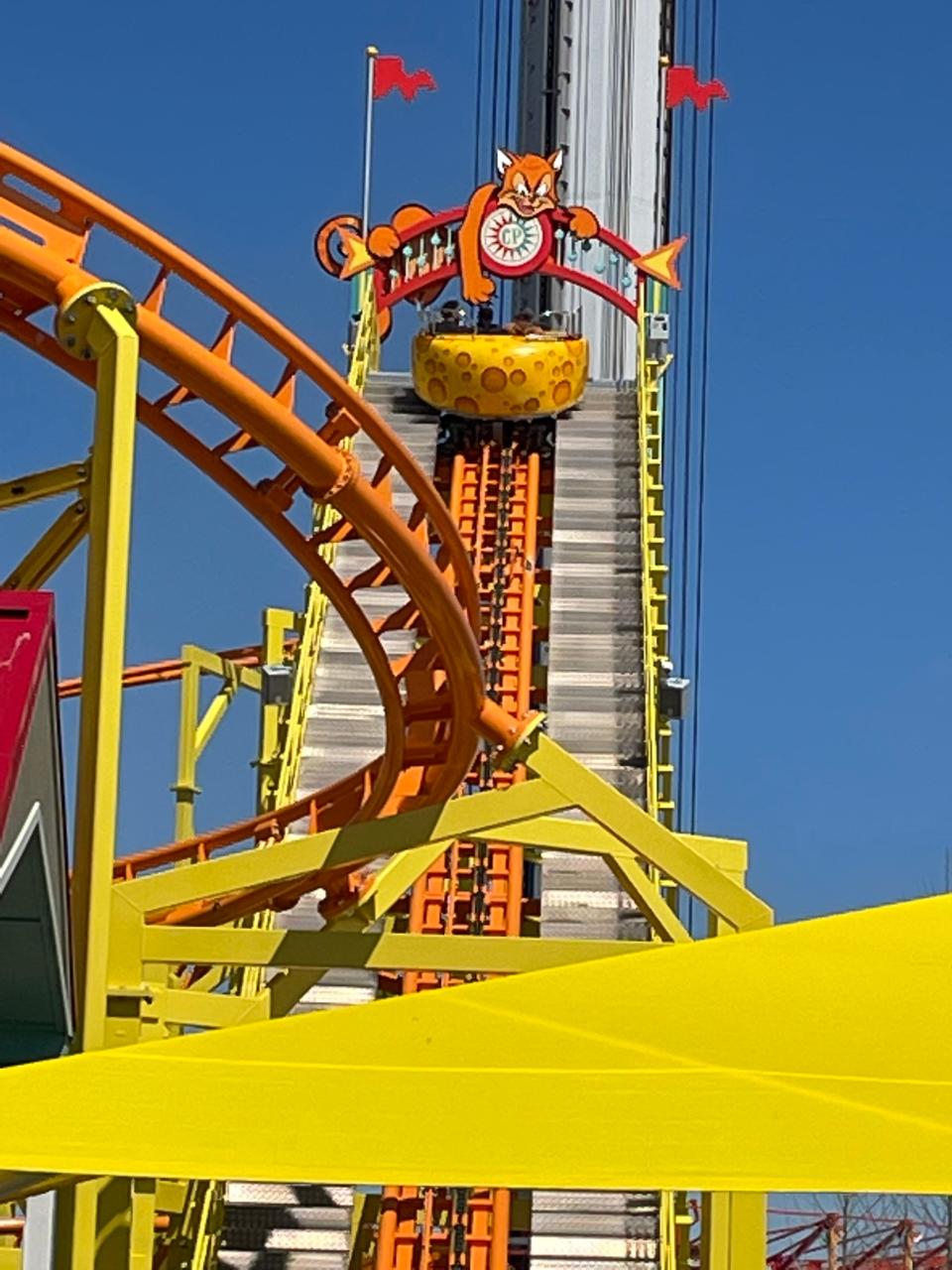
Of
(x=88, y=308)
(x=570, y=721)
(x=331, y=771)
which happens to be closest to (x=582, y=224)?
(x=570, y=721)

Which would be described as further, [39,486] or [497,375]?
[497,375]

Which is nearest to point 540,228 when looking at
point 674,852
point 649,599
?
point 649,599

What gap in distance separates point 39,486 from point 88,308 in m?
2.43

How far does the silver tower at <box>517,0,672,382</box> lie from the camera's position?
30.7m

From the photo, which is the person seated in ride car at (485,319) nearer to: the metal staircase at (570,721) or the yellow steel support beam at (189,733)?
the metal staircase at (570,721)

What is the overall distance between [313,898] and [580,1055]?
13.1 meters

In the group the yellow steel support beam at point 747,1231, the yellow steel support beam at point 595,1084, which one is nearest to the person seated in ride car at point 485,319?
the yellow steel support beam at point 747,1231

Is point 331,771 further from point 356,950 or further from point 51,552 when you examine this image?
point 356,950

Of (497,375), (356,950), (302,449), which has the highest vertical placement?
(497,375)

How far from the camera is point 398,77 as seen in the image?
28.9 m

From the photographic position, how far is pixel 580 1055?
390 cm

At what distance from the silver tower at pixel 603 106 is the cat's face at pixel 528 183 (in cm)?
730

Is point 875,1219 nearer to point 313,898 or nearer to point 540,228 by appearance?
point 313,898

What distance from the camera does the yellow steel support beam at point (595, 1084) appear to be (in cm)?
383
